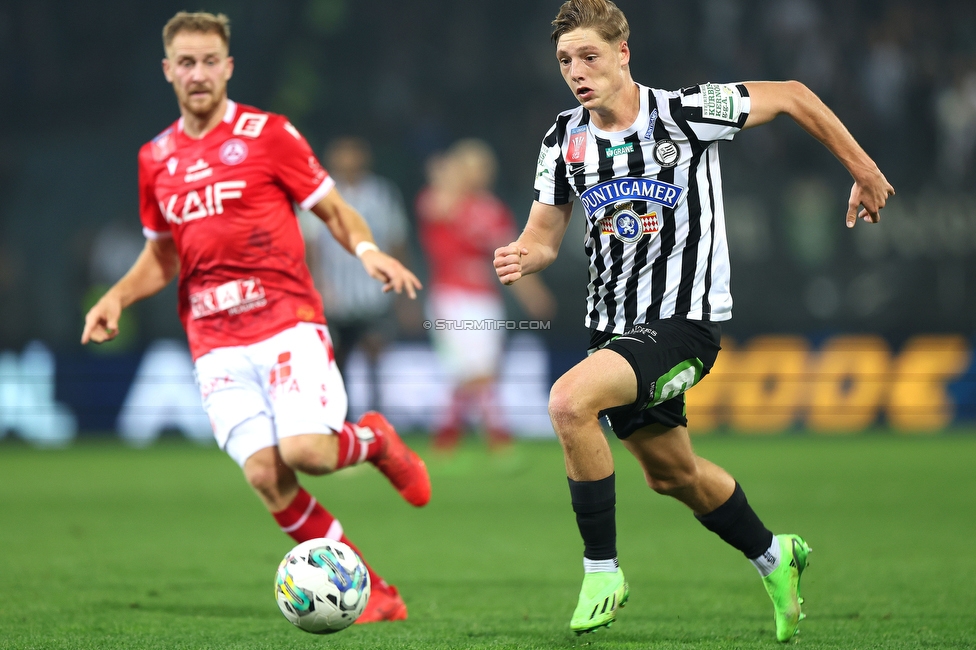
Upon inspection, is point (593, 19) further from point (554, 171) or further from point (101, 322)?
point (101, 322)

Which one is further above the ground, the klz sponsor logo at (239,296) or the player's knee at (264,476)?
the klz sponsor logo at (239,296)

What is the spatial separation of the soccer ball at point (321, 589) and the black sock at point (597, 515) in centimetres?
79

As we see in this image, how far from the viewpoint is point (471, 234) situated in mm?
10938

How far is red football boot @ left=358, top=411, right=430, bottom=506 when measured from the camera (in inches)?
200

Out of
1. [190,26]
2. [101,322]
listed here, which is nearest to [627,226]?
[190,26]

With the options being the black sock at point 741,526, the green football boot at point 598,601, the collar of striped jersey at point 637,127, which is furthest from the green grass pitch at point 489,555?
the collar of striped jersey at point 637,127

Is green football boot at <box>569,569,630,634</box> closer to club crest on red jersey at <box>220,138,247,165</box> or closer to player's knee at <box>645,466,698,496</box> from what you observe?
player's knee at <box>645,466,698,496</box>

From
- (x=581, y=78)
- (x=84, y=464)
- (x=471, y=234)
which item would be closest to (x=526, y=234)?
(x=581, y=78)

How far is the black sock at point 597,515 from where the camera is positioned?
4.03 m

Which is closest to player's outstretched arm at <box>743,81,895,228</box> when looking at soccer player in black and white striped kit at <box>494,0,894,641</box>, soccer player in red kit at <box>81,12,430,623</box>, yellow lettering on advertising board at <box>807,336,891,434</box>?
soccer player in black and white striped kit at <box>494,0,894,641</box>

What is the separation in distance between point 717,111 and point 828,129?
383mm

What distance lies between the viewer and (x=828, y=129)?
421 cm

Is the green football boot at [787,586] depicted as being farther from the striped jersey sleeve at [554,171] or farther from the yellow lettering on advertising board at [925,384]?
the yellow lettering on advertising board at [925,384]

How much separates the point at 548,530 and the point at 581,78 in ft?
12.1
